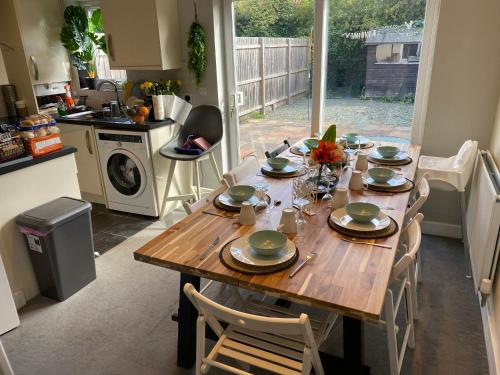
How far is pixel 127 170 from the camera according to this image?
370 centimetres

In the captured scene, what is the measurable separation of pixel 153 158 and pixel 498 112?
9.09 ft

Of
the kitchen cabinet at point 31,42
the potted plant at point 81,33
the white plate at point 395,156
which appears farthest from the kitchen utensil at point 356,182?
the kitchen cabinet at point 31,42

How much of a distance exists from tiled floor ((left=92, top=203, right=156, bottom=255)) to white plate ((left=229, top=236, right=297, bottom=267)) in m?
1.95

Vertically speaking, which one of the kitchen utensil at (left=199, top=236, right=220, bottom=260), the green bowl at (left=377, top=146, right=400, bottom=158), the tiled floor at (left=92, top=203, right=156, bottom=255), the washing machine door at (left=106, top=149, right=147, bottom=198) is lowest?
the tiled floor at (left=92, top=203, right=156, bottom=255)

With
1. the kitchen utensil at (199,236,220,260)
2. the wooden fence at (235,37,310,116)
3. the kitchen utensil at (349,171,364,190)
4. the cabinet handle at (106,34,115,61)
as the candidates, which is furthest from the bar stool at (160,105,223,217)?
the kitchen utensil at (199,236,220,260)

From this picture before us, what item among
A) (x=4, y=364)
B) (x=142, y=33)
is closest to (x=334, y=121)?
(x=142, y=33)

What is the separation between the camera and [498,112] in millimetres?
2713

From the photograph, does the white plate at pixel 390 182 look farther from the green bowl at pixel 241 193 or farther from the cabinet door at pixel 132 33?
the cabinet door at pixel 132 33

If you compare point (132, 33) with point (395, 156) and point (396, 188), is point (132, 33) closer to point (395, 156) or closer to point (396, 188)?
point (395, 156)

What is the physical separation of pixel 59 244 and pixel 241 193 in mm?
1235

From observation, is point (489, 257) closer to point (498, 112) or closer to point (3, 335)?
point (498, 112)

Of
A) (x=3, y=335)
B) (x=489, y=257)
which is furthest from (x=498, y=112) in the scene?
(x=3, y=335)

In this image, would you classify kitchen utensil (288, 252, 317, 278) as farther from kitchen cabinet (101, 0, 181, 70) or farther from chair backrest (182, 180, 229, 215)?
kitchen cabinet (101, 0, 181, 70)

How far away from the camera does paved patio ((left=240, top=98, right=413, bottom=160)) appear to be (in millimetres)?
3426
